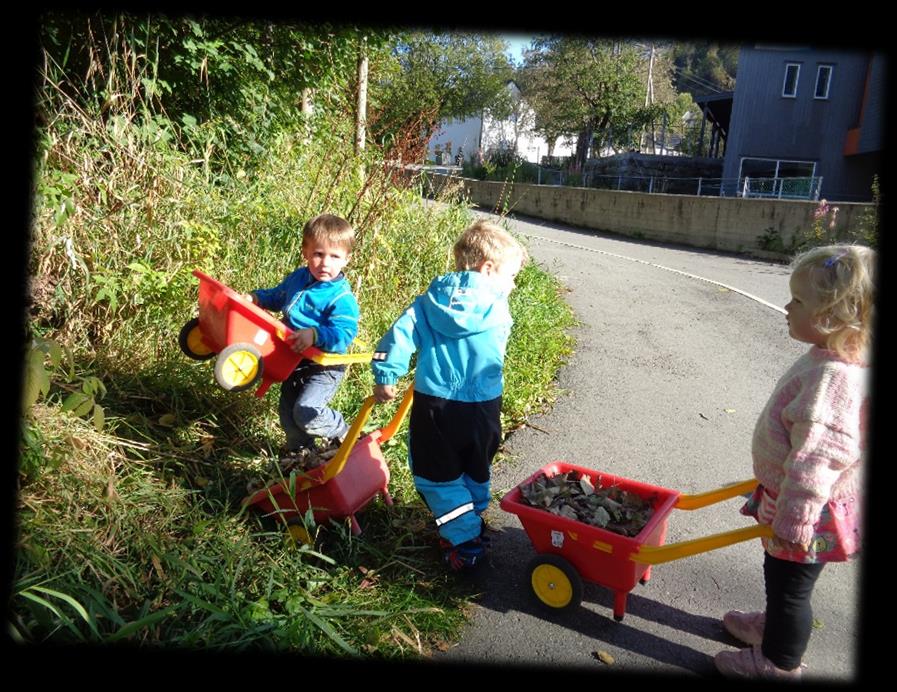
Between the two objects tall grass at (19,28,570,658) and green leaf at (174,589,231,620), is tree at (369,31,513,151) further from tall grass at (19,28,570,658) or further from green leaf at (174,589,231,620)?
green leaf at (174,589,231,620)

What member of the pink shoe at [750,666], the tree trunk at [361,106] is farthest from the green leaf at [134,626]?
the tree trunk at [361,106]

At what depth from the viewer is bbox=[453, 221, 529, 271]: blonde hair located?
3.13 metres

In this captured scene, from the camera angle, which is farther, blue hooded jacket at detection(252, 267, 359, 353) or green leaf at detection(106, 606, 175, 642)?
blue hooded jacket at detection(252, 267, 359, 353)

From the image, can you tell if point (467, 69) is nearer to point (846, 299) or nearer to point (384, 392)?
point (384, 392)

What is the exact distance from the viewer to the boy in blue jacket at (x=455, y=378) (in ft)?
9.87

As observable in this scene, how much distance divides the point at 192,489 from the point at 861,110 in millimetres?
29579

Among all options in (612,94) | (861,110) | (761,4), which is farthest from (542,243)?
(612,94)

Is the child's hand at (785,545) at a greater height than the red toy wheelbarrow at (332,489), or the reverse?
the child's hand at (785,545)

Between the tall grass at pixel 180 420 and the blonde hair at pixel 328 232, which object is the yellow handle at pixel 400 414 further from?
the blonde hair at pixel 328 232

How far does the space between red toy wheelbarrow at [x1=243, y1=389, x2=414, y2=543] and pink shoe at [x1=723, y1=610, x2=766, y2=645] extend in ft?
5.45

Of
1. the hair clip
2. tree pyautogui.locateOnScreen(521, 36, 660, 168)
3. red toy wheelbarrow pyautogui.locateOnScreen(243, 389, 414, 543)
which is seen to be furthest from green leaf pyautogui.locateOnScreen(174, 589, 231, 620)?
tree pyautogui.locateOnScreen(521, 36, 660, 168)

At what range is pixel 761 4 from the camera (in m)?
4.94

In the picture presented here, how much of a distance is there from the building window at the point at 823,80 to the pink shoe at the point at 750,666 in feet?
96.0

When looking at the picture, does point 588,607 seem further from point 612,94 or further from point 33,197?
point 612,94
